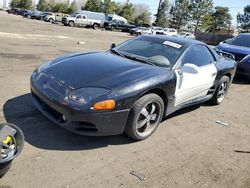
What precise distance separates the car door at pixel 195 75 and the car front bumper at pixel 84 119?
1.27 m


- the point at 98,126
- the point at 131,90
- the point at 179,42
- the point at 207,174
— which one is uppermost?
the point at 179,42

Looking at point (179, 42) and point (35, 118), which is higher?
point (179, 42)

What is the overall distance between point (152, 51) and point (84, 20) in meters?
37.5

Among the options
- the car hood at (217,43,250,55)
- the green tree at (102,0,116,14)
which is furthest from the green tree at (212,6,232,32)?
the car hood at (217,43,250,55)

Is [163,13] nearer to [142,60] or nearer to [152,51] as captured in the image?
[152,51]

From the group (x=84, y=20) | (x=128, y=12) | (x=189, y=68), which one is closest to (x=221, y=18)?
(x=128, y=12)

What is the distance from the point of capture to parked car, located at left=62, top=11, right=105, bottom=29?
127 ft

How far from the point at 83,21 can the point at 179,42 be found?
1468 inches

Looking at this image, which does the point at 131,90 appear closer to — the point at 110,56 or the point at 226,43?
the point at 110,56

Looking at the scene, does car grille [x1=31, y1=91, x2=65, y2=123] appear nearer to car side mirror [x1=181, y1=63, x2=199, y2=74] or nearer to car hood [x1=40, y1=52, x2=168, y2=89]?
car hood [x1=40, y1=52, x2=168, y2=89]

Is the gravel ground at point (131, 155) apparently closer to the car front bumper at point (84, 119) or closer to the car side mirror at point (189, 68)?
the car front bumper at point (84, 119)

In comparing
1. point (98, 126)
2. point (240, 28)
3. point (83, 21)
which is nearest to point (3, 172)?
point (98, 126)

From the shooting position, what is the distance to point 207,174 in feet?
11.5

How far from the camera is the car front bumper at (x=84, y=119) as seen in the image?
3418 mm
